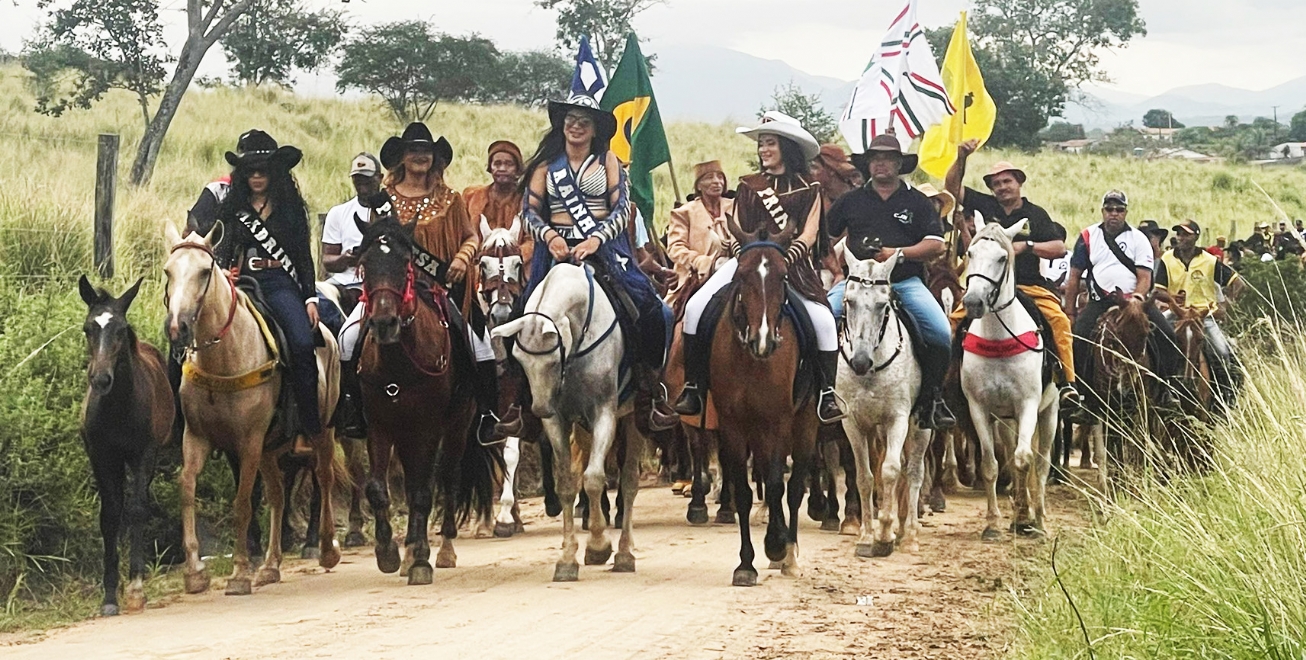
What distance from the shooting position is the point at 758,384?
36.1 ft

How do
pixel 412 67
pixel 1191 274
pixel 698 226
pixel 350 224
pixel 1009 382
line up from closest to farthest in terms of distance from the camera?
pixel 350 224 < pixel 1009 382 < pixel 698 226 < pixel 1191 274 < pixel 412 67

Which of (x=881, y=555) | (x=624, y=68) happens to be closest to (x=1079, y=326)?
(x=881, y=555)

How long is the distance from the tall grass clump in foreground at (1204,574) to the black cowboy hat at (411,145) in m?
5.11

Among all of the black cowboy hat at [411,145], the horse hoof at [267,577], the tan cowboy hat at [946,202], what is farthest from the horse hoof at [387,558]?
the tan cowboy hat at [946,202]

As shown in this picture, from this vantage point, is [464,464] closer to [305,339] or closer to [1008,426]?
[305,339]

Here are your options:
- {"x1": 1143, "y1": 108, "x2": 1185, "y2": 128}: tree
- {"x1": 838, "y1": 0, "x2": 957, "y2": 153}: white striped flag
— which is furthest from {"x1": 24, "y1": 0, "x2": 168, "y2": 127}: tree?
{"x1": 1143, "y1": 108, "x2": 1185, "y2": 128}: tree

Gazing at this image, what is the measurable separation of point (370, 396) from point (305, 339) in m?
0.55

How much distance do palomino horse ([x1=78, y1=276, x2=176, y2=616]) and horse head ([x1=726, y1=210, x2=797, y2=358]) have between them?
3563 mm

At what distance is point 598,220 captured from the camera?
11703 millimetres

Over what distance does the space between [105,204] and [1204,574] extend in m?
10.2

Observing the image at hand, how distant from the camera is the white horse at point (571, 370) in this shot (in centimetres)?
1112

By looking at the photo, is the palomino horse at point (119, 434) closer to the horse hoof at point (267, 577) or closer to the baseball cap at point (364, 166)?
the horse hoof at point (267, 577)

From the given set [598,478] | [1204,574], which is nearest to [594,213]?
[598,478]

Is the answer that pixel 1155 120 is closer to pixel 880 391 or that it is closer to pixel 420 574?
pixel 880 391
